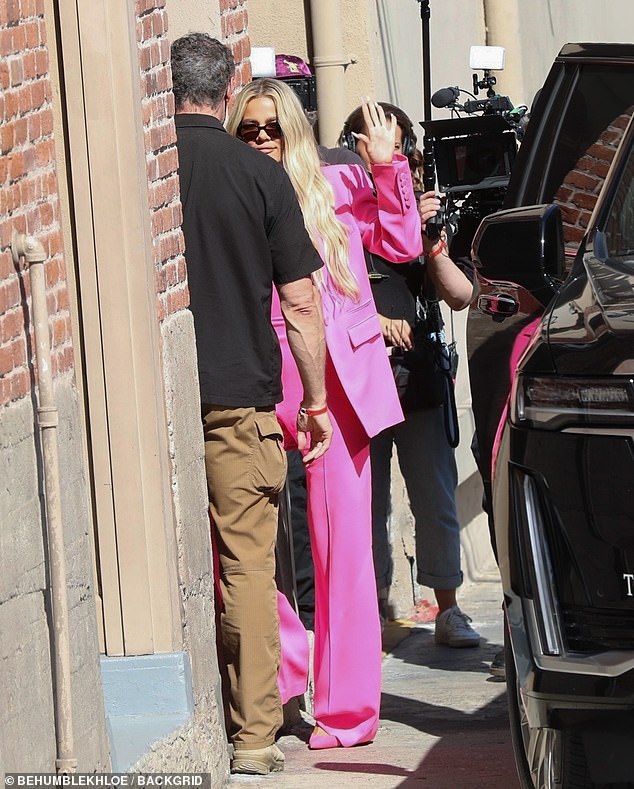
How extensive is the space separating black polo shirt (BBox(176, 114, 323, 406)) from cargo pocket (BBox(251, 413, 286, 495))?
0.07 metres

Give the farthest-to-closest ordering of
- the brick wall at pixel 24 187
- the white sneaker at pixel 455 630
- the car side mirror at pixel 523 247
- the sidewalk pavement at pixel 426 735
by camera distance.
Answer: the white sneaker at pixel 455 630
the sidewalk pavement at pixel 426 735
the car side mirror at pixel 523 247
the brick wall at pixel 24 187

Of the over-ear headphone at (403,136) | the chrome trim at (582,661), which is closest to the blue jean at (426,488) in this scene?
the over-ear headphone at (403,136)

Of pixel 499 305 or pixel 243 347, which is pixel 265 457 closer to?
pixel 243 347

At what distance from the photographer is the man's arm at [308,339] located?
190 inches

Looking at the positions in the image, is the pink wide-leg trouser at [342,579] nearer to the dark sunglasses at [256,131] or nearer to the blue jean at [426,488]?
the dark sunglasses at [256,131]

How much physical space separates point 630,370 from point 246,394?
183 centimetres

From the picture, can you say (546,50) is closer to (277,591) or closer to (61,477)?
(277,591)

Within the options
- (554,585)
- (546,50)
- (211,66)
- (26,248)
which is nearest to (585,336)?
(554,585)

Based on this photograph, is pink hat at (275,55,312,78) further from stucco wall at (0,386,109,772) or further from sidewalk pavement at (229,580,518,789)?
stucco wall at (0,386,109,772)

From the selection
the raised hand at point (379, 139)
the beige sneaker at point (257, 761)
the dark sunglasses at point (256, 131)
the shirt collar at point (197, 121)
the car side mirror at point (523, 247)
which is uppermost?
the shirt collar at point (197, 121)

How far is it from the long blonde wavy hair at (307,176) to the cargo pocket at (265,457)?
0.55 meters

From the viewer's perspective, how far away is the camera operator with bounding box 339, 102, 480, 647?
604 centimetres

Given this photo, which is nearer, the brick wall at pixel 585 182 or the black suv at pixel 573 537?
the black suv at pixel 573 537

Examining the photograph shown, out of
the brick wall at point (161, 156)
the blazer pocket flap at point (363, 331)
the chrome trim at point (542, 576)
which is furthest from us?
the blazer pocket flap at point (363, 331)
